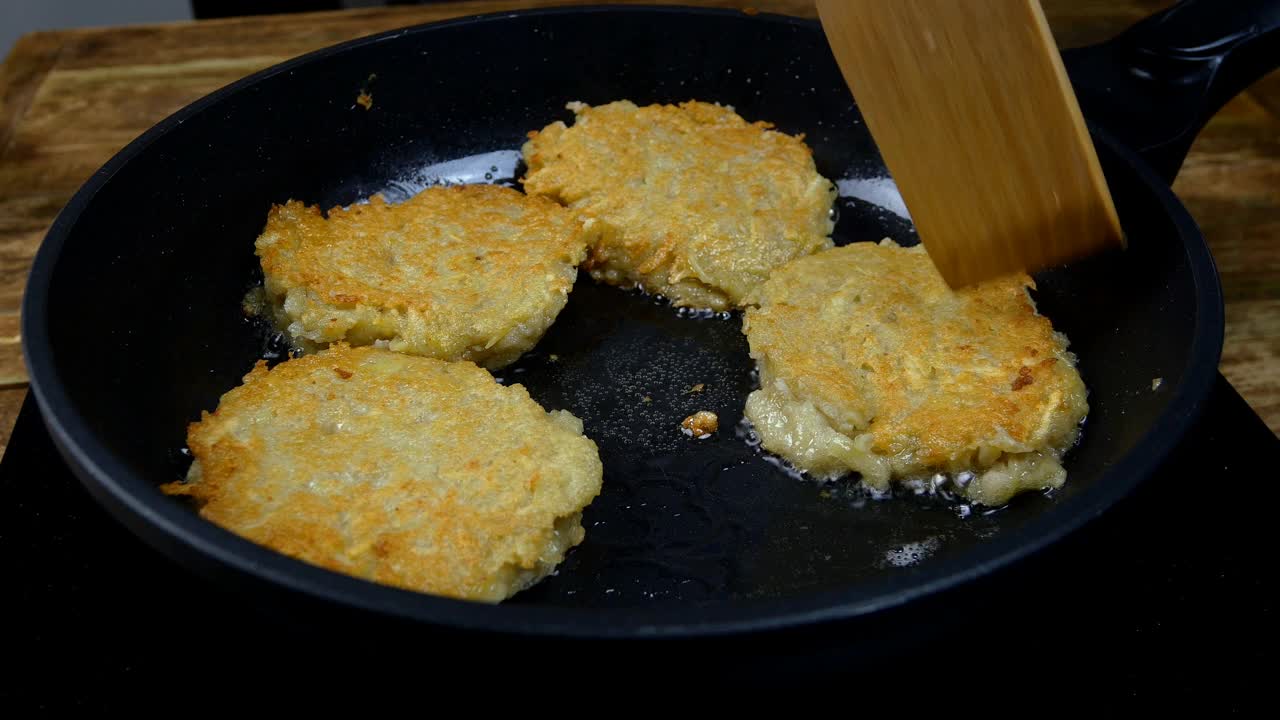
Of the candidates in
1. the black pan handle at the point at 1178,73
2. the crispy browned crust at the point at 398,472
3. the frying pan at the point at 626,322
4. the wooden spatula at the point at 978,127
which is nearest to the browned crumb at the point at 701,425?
the frying pan at the point at 626,322

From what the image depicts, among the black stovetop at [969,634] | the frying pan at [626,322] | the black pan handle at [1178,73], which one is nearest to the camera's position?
the frying pan at [626,322]

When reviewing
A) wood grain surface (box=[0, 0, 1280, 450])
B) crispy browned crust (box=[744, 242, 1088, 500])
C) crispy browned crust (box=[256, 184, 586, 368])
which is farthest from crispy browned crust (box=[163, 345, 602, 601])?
wood grain surface (box=[0, 0, 1280, 450])

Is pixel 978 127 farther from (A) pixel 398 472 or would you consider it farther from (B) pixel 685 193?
(A) pixel 398 472

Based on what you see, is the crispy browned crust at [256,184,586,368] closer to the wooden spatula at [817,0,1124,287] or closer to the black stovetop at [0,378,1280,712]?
the black stovetop at [0,378,1280,712]

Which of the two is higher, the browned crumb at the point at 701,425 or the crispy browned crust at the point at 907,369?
the crispy browned crust at the point at 907,369

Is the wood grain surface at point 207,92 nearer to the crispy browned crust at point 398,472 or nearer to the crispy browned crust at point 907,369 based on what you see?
the crispy browned crust at point 907,369

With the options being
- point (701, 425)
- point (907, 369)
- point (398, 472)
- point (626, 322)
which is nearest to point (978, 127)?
point (907, 369)
